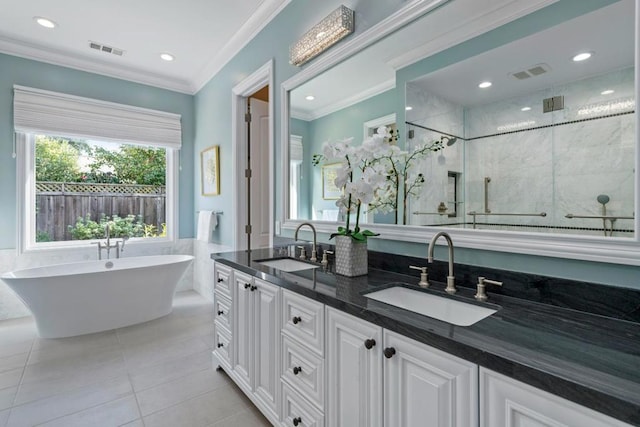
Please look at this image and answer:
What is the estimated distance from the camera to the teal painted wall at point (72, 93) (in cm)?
323

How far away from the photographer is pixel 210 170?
385 centimetres

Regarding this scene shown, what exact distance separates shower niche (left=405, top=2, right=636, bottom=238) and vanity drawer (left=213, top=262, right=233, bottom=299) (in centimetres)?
124

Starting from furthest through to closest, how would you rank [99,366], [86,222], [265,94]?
[86,222], [265,94], [99,366]

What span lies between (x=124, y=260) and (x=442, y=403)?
12.7ft

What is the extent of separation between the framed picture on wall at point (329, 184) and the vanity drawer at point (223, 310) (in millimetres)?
937

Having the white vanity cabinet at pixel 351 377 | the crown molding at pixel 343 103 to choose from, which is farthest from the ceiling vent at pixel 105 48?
the white vanity cabinet at pixel 351 377

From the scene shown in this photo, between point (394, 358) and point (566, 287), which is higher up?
point (566, 287)

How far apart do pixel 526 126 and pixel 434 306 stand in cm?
78

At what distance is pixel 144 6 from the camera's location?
2.62 metres

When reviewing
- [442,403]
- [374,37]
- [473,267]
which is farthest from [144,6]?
[442,403]

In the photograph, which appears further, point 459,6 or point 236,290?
point 236,290

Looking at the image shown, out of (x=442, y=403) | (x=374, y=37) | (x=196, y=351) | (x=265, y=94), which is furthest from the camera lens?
(x=265, y=94)

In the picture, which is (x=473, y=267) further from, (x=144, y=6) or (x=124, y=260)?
(x=124, y=260)

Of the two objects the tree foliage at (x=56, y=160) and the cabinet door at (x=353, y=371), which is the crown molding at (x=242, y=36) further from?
the cabinet door at (x=353, y=371)
